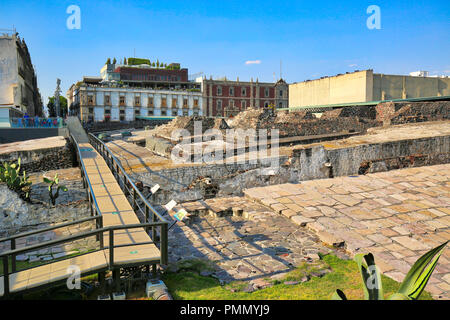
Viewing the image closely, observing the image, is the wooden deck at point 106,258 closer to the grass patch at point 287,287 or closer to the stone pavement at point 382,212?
the grass patch at point 287,287

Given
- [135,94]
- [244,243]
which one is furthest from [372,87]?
[135,94]

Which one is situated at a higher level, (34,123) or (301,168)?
(34,123)

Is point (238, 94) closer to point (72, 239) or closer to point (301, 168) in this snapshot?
point (301, 168)

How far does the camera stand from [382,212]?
7.78 metres

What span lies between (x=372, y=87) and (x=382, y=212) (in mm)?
26263

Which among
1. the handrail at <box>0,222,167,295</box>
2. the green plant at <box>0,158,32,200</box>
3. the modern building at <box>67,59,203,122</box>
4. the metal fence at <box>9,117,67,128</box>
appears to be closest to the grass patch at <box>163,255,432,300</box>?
the handrail at <box>0,222,167,295</box>

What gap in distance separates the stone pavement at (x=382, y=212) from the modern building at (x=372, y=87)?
21.5m

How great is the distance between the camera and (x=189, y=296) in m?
4.48

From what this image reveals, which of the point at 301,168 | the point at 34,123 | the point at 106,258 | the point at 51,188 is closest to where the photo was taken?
the point at 106,258

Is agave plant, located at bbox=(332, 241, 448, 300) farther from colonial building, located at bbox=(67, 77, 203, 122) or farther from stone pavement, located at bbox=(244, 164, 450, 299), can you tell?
colonial building, located at bbox=(67, 77, 203, 122)

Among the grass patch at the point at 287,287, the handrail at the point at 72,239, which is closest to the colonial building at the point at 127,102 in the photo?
the handrail at the point at 72,239
